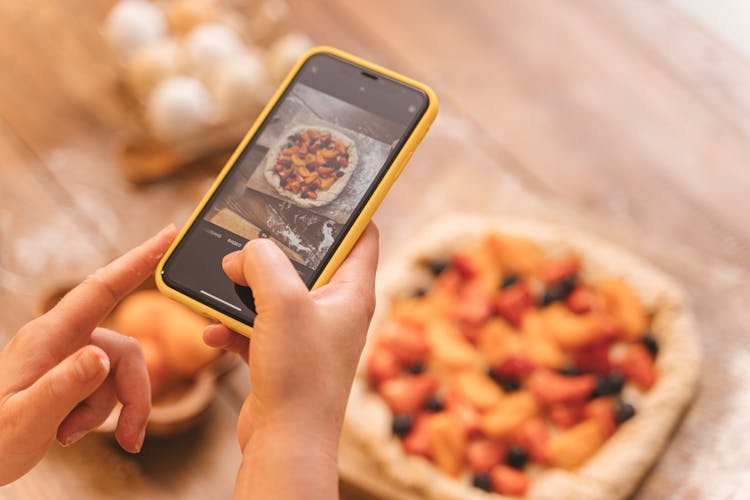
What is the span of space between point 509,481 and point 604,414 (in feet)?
0.53

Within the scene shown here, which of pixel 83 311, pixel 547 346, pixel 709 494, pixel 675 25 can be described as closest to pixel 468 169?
pixel 547 346

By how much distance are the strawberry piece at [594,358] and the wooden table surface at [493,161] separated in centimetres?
13

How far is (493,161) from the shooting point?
4.17 feet

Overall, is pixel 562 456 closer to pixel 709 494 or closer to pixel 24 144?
pixel 709 494

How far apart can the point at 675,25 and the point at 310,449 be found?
3.81 feet

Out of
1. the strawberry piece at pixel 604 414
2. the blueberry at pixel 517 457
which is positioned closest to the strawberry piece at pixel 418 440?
the blueberry at pixel 517 457

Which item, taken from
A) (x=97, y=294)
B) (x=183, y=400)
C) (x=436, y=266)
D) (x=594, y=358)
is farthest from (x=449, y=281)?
(x=97, y=294)

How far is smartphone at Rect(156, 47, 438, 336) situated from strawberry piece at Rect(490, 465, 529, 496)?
47cm

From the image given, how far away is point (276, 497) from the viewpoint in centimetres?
54

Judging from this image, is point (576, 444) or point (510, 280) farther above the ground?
point (510, 280)

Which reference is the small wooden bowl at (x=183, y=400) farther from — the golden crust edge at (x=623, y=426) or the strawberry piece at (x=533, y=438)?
the strawberry piece at (x=533, y=438)

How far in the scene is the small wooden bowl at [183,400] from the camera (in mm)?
956

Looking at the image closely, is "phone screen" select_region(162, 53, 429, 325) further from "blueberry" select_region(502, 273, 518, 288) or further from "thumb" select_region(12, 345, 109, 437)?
"blueberry" select_region(502, 273, 518, 288)

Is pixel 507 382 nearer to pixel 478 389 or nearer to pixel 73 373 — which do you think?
pixel 478 389
